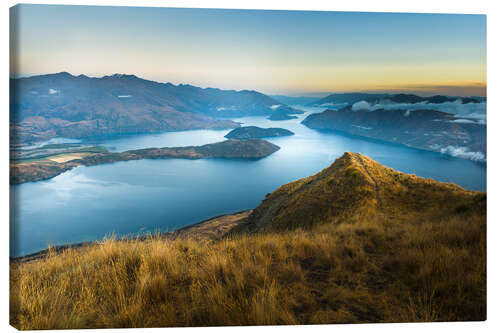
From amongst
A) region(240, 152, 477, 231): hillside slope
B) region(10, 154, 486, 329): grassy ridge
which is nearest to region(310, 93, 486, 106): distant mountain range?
region(240, 152, 477, 231): hillside slope

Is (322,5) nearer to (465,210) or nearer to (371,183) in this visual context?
(465,210)

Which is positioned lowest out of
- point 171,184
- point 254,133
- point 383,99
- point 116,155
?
point 171,184

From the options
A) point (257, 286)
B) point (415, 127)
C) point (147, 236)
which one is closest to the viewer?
point (257, 286)

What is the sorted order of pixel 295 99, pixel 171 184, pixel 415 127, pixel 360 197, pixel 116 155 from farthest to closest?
pixel 171 184 → pixel 360 197 → pixel 295 99 → pixel 116 155 → pixel 415 127

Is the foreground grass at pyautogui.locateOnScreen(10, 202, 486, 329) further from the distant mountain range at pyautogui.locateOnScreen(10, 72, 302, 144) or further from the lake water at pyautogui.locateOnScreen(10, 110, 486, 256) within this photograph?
the distant mountain range at pyautogui.locateOnScreen(10, 72, 302, 144)

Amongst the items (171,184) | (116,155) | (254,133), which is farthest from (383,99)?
(116,155)

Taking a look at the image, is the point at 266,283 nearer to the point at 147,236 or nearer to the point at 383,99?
the point at 147,236
